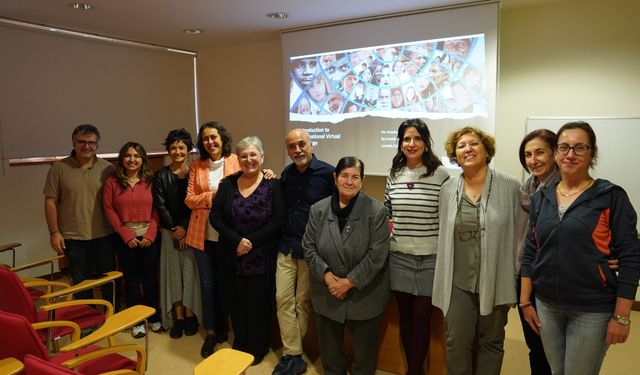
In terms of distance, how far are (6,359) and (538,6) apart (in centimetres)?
474

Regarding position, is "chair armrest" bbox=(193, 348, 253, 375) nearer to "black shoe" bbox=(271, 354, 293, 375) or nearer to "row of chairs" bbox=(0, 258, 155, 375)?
"row of chairs" bbox=(0, 258, 155, 375)

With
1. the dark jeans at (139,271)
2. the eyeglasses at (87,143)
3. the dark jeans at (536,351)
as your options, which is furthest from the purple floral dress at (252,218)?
the dark jeans at (536,351)

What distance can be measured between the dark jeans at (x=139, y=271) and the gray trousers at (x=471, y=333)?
2.27 meters

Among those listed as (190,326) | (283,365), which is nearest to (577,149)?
(283,365)

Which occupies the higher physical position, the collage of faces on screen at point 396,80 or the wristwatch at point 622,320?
the collage of faces on screen at point 396,80

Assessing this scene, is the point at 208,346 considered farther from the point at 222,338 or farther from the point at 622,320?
the point at 622,320

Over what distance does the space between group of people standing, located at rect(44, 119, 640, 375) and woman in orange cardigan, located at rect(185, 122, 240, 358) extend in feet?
0.04

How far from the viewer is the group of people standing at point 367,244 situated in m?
1.67

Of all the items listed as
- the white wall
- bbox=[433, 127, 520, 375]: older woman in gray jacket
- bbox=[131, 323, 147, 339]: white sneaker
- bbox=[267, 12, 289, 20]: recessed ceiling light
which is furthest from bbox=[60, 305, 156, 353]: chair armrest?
the white wall

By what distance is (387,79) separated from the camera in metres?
4.38

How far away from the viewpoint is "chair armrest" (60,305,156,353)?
70.5 inches

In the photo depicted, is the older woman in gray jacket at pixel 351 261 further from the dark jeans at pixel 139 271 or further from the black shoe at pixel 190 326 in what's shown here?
the dark jeans at pixel 139 271

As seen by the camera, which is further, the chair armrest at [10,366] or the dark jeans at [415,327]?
the dark jeans at [415,327]

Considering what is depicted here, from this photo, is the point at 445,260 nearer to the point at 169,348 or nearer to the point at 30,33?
the point at 169,348
